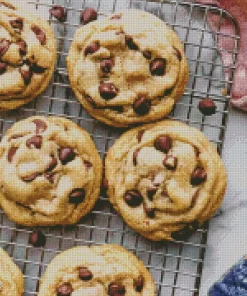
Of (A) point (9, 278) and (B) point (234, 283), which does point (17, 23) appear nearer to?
(A) point (9, 278)

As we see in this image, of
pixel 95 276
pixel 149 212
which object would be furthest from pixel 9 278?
pixel 149 212

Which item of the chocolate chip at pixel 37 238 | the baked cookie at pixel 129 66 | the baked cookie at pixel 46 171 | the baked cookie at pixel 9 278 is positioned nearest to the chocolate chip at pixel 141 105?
the baked cookie at pixel 129 66

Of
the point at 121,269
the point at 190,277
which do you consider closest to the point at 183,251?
the point at 190,277

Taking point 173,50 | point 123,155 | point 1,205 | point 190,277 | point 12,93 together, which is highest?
point 173,50

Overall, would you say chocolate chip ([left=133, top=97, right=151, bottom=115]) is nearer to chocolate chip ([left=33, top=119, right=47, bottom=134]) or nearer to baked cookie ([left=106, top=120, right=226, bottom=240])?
baked cookie ([left=106, top=120, right=226, bottom=240])

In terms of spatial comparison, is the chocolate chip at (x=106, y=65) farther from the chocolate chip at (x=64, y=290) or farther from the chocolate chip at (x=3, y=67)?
the chocolate chip at (x=64, y=290)

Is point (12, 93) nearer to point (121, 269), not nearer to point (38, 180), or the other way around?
point (38, 180)
